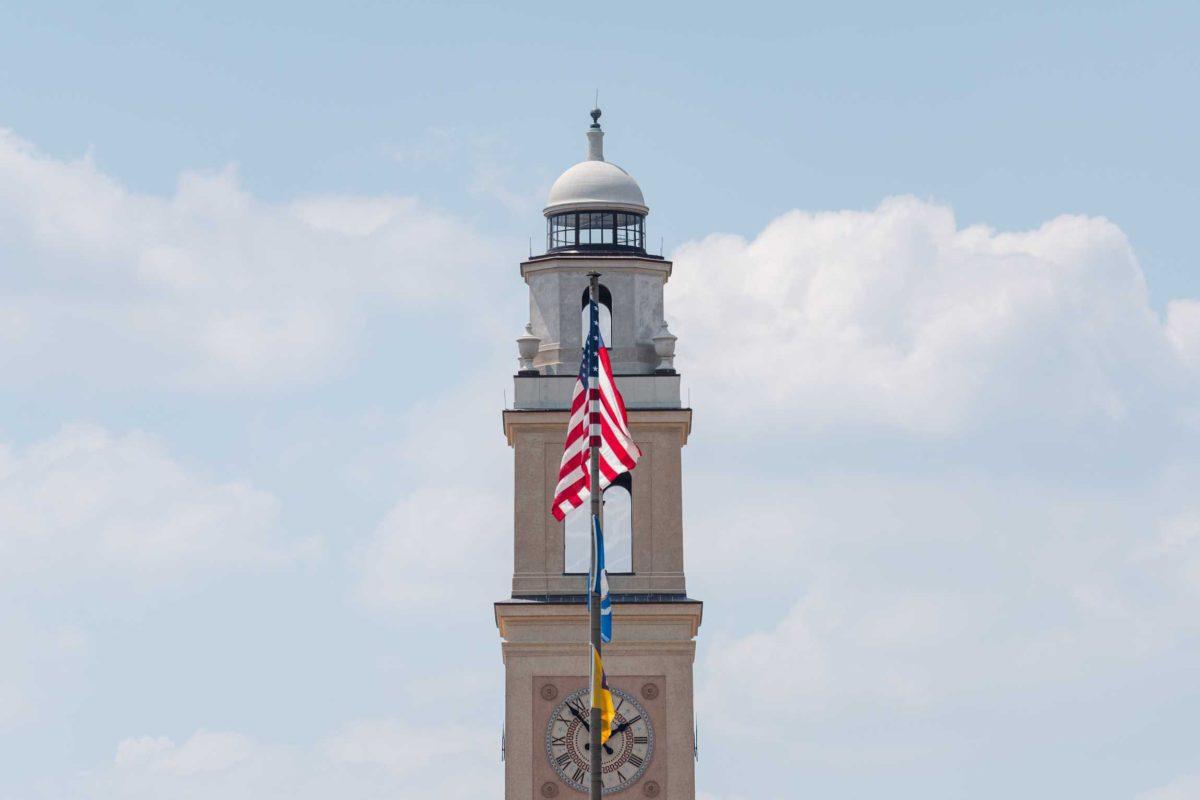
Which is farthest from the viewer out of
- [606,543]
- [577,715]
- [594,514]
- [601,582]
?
[606,543]

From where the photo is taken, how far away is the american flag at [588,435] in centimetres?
4422

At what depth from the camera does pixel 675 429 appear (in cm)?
6194

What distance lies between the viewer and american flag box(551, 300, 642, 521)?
145 ft

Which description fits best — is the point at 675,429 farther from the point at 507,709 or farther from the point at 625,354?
the point at 507,709

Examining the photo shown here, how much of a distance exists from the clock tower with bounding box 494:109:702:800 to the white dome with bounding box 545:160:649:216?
3 cm

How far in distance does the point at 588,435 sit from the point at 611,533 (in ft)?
59.2

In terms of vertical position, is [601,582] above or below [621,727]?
below

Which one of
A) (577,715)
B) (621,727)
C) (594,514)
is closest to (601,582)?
(594,514)

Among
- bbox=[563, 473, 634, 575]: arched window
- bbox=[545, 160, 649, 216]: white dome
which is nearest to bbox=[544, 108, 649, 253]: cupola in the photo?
bbox=[545, 160, 649, 216]: white dome

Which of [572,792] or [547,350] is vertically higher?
[547,350]

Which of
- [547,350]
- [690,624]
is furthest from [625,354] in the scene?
[690,624]

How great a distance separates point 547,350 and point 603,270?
2401 millimetres

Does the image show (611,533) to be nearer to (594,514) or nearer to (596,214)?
(596,214)

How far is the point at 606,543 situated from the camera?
201ft
